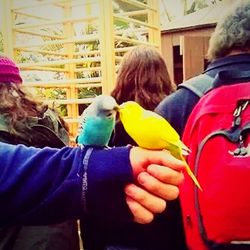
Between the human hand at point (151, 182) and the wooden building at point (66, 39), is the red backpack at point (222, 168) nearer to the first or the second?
the human hand at point (151, 182)

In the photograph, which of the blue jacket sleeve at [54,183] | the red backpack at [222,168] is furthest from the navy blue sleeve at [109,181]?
the red backpack at [222,168]

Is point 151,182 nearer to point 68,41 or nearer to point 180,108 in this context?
point 180,108

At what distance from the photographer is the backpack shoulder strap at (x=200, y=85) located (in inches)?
49.7

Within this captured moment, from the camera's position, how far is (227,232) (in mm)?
1090

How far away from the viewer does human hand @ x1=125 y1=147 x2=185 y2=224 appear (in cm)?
53

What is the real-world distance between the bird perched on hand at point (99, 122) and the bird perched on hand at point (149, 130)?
0.05ft

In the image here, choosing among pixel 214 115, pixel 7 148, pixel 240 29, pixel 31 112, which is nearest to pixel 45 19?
pixel 31 112

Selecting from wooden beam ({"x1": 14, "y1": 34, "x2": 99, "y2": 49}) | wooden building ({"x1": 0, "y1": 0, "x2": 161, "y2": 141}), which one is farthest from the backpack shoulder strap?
wooden beam ({"x1": 14, "y1": 34, "x2": 99, "y2": 49})

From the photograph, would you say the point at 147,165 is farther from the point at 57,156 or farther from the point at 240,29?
the point at 240,29

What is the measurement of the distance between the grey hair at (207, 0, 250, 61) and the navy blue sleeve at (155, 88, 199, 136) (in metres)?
0.16

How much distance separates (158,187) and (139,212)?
54 millimetres

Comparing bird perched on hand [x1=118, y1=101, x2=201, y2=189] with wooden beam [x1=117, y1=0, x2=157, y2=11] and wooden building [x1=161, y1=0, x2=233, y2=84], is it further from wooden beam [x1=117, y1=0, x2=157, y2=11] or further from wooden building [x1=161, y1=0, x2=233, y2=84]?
wooden building [x1=161, y1=0, x2=233, y2=84]

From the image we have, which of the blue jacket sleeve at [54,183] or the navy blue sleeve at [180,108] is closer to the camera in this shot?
the blue jacket sleeve at [54,183]

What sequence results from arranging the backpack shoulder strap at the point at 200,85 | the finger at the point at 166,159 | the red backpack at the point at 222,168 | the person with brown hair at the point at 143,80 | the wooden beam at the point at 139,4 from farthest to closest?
the wooden beam at the point at 139,4 < the person with brown hair at the point at 143,80 < the backpack shoulder strap at the point at 200,85 < the red backpack at the point at 222,168 < the finger at the point at 166,159
